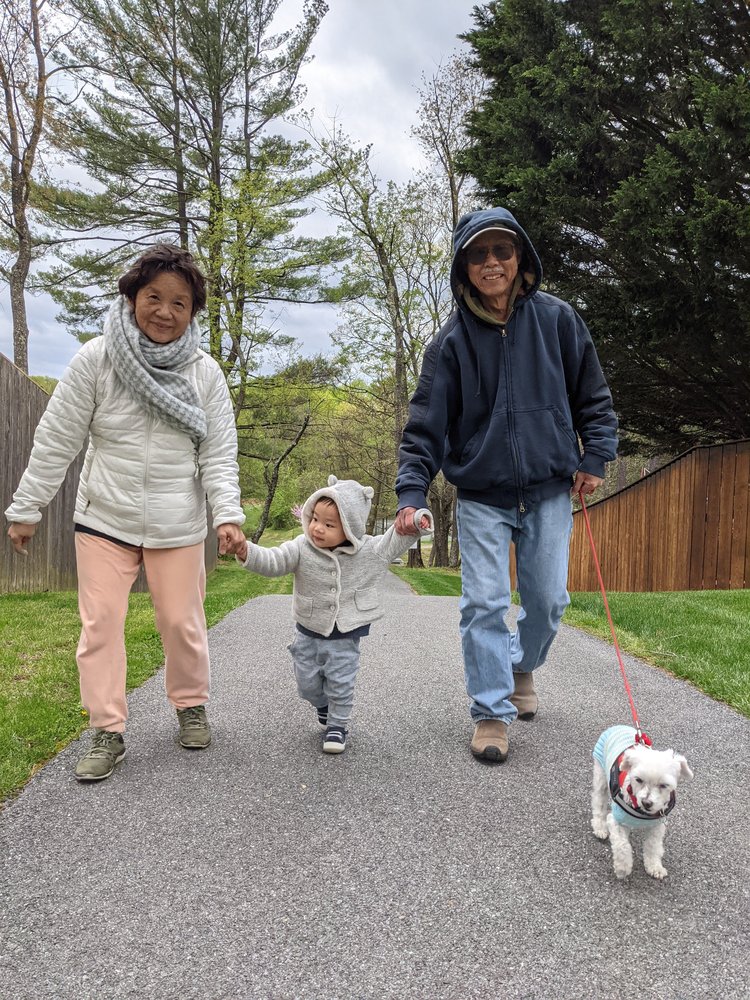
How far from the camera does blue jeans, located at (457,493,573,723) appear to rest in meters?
3.18

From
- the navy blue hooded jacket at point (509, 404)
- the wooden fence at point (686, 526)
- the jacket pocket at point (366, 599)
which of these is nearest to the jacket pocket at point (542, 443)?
the navy blue hooded jacket at point (509, 404)

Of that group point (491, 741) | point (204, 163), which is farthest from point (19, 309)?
point (491, 741)

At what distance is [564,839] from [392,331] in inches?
895

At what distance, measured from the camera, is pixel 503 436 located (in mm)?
3227

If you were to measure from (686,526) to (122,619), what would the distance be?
9680mm

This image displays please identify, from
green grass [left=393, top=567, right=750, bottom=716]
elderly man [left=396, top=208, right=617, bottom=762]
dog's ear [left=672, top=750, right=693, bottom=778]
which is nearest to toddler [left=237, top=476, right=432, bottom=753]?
elderly man [left=396, top=208, right=617, bottom=762]

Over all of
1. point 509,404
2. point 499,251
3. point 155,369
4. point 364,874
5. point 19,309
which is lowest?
point 364,874

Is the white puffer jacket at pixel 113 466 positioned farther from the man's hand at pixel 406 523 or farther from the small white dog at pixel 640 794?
the small white dog at pixel 640 794

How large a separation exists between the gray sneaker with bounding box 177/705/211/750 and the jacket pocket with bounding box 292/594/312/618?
2.02 ft

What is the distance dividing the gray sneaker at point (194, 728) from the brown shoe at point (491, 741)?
3.80 feet

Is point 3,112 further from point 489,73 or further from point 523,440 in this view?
point 523,440

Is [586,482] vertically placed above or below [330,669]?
above

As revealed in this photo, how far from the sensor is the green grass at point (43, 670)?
3.08 m

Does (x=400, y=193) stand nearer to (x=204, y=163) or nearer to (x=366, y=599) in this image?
(x=204, y=163)
